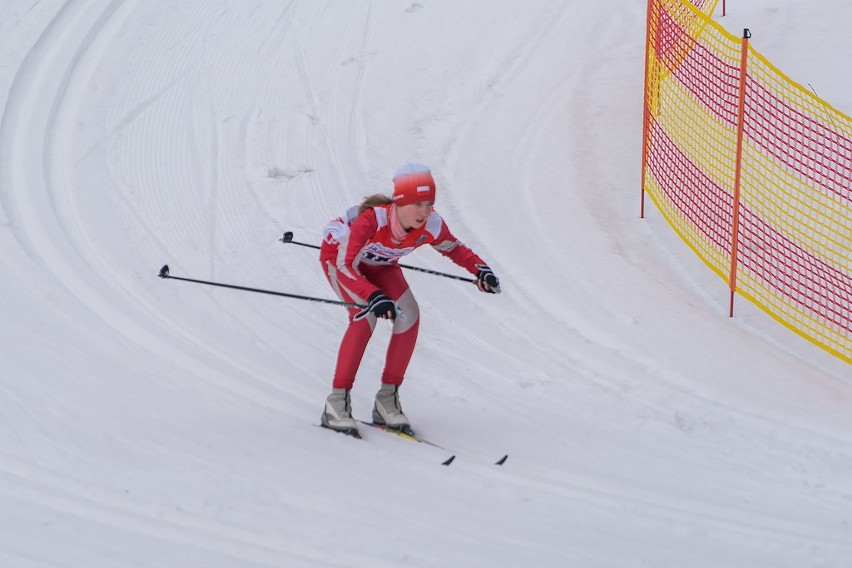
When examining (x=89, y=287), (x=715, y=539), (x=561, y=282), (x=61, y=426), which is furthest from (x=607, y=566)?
(x=89, y=287)

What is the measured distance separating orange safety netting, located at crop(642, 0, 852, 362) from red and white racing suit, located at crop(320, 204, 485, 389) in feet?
8.88

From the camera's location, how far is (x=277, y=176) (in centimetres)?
901

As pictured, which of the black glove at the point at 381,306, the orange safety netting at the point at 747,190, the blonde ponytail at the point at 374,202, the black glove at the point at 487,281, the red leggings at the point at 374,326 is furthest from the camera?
the orange safety netting at the point at 747,190

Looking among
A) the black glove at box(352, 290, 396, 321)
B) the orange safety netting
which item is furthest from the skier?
the orange safety netting

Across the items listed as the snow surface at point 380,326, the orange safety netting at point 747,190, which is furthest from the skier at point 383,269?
the orange safety netting at point 747,190

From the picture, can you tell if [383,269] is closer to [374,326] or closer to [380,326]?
[374,326]

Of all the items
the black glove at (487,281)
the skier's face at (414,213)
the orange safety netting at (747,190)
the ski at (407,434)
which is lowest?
the ski at (407,434)

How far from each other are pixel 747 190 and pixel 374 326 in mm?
4488

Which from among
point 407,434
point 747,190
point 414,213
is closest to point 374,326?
point 407,434

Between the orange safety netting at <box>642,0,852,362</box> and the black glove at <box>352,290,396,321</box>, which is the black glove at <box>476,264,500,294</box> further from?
the orange safety netting at <box>642,0,852,362</box>

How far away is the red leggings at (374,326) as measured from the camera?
5.48 meters

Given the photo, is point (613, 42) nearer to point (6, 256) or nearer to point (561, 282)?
point (561, 282)

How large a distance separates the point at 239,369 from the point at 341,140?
3.72m

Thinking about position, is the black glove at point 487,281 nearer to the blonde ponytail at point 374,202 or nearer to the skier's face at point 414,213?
the skier's face at point 414,213
